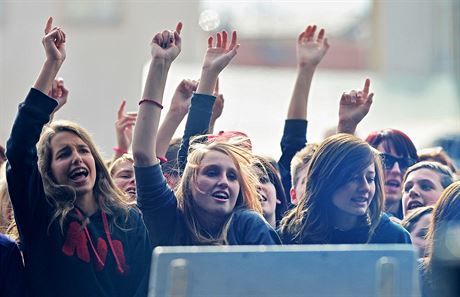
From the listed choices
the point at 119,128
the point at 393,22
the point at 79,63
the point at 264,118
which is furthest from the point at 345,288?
the point at 393,22

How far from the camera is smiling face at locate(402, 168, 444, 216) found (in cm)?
542

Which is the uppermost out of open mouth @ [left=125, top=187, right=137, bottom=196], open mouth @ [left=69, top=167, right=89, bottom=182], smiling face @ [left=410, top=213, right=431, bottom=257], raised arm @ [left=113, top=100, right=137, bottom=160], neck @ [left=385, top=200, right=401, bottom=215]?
raised arm @ [left=113, top=100, right=137, bottom=160]

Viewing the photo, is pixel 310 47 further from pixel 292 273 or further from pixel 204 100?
pixel 292 273

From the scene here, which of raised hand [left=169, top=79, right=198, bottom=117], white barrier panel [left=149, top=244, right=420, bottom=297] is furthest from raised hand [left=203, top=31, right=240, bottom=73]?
white barrier panel [left=149, top=244, right=420, bottom=297]

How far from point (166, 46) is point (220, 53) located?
1.98 feet

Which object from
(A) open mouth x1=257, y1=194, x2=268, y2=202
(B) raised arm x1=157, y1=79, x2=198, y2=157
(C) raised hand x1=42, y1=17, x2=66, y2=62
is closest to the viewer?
(C) raised hand x1=42, y1=17, x2=66, y2=62

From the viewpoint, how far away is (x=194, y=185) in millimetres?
4500

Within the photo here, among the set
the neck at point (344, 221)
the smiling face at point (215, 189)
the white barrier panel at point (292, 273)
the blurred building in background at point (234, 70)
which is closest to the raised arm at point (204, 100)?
the smiling face at point (215, 189)

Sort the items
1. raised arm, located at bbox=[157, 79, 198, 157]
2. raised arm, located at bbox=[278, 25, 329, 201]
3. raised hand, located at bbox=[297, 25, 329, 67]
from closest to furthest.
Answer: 1. raised arm, located at bbox=[157, 79, 198, 157]
2. raised arm, located at bbox=[278, 25, 329, 201]
3. raised hand, located at bbox=[297, 25, 329, 67]

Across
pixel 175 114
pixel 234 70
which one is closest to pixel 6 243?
pixel 175 114

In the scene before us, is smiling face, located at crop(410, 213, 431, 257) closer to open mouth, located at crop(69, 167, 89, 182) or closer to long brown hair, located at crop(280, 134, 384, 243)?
long brown hair, located at crop(280, 134, 384, 243)

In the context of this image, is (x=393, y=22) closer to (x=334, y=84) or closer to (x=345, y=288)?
(x=334, y=84)

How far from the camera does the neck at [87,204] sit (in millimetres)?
4371

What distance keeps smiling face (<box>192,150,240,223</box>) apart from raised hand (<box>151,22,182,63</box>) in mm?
405
